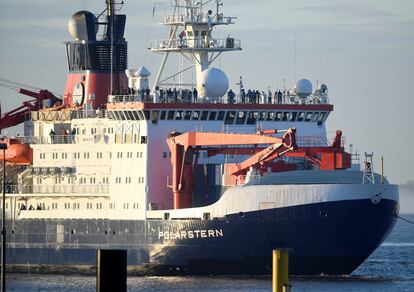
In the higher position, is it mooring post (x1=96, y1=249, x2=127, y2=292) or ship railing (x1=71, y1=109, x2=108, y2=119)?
ship railing (x1=71, y1=109, x2=108, y2=119)

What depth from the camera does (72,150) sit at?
192ft

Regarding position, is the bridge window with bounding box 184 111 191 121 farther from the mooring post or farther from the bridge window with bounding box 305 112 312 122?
the mooring post

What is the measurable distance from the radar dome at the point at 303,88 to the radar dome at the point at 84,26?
1037 centimetres

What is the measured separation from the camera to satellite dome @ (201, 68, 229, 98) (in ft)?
183

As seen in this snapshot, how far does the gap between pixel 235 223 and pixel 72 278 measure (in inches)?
317

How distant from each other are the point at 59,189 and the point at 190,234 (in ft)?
28.2

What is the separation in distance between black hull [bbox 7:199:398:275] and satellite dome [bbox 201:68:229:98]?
5648mm

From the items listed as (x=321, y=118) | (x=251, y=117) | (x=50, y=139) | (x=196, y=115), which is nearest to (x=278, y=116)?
(x=251, y=117)

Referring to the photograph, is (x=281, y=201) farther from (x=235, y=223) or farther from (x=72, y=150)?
(x=72, y=150)

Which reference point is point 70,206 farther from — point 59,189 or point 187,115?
point 187,115

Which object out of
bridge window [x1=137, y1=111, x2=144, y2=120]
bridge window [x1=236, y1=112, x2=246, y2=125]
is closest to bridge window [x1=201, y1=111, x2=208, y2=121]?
bridge window [x1=236, y1=112, x2=246, y2=125]

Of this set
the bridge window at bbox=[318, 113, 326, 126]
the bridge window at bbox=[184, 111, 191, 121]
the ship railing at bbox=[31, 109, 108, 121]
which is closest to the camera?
the bridge window at bbox=[184, 111, 191, 121]

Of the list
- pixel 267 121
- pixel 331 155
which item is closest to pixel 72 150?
pixel 267 121

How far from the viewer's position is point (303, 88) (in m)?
57.6
